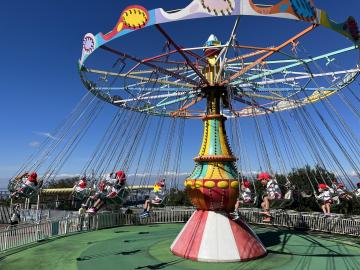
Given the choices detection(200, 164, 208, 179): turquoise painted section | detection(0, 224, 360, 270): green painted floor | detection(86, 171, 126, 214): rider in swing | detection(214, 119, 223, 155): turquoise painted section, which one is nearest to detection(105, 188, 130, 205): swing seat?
detection(86, 171, 126, 214): rider in swing

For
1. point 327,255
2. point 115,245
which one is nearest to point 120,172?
point 115,245

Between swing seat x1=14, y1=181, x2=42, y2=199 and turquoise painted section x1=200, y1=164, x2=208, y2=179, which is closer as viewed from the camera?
turquoise painted section x1=200, y1=164, x2=208, y2=179

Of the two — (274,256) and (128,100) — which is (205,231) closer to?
(274,256)

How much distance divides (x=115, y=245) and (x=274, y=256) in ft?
21.7

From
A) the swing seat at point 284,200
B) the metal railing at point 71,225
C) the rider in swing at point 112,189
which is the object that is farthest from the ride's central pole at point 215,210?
the metal railing at point 71,225

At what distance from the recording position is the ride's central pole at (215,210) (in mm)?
11977

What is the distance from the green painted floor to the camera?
11.4 meters

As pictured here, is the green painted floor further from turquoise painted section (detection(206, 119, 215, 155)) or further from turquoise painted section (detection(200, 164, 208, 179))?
turquoise painted section (detection(206, 119, 215, 155))

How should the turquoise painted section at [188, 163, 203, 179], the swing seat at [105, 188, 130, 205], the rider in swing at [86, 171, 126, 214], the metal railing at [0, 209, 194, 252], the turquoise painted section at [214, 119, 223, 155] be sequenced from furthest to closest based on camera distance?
1. the swing seat at [105, 188, 130, 205]
2. the rider in swing at [86, 171, 126, 214]
3. the metal railing at [0, 209, 194, 252]
4. the turquoise painted section at [214, 119, 223, 155]
5. the turquoise painted section at [188, 163, 203, 179]

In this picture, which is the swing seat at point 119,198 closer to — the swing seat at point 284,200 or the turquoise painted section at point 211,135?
the turquoise painted section at point 211,135

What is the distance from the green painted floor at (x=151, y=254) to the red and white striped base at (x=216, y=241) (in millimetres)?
308

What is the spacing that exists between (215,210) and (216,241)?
119 centimetres

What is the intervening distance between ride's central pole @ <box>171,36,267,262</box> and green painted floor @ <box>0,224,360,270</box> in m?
0.43

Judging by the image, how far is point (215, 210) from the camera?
12.8m
